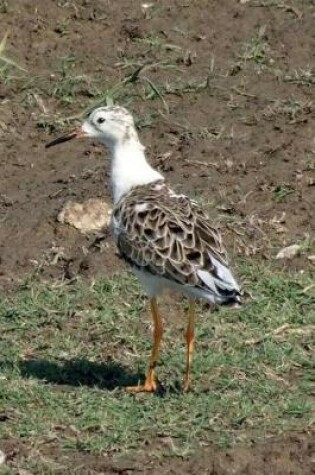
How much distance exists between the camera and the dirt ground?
997 cm

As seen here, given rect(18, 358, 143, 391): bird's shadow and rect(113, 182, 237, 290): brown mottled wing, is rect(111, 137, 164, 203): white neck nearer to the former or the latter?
rect(113, 182, 237, 290): brown mottled wing

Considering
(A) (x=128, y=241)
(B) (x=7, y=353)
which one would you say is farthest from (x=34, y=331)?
(A) (x=128, y=241)

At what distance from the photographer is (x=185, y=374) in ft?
27.0

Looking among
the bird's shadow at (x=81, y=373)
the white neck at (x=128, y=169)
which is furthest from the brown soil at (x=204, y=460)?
the white neck at (x=128, y=169)

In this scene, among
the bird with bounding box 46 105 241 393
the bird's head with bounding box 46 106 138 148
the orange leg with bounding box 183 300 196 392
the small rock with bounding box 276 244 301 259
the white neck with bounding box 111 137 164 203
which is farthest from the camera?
the small rock with bounding box 276 244 301 259

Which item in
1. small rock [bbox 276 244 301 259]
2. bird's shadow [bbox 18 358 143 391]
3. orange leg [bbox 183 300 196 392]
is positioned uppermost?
orange leg [bbox 183 300 196 392]

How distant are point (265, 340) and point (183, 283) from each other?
105 centimetres

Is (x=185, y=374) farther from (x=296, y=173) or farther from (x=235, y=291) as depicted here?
(x=296, y=173)

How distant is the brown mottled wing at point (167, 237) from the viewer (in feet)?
26.0

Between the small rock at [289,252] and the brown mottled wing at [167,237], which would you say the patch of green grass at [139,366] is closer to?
the small rock at [289,252]

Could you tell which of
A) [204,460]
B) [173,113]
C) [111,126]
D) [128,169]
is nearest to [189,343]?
[204,460]

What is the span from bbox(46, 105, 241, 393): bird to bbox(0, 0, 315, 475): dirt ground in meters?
1.20

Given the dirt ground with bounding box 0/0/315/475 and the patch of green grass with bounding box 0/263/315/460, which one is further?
the dirt ground with bounding box 0/0/315/475

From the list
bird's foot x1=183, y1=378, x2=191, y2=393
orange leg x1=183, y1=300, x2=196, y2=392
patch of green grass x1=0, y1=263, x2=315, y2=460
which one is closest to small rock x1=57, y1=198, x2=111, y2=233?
patch of green grass x1=0, y1=263, x2=315, y2=460
